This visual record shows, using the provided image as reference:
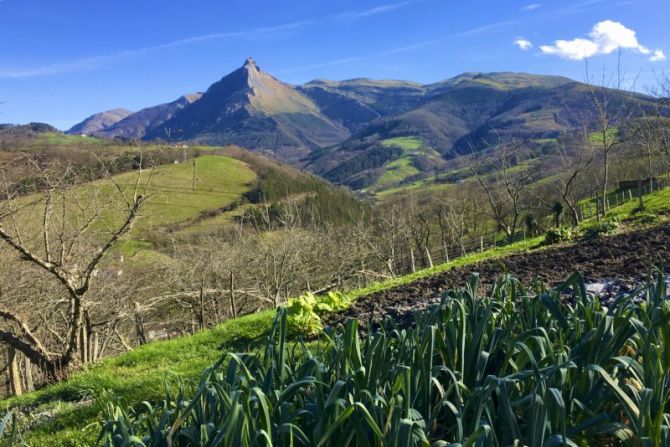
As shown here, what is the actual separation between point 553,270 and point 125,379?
22.6 ft

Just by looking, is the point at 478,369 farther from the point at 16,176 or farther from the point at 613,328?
the point at 16,176

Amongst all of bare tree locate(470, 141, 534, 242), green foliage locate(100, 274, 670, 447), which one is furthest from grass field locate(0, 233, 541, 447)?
bare tree locate(470, 141, 534, 242)

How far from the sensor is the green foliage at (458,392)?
6.04 ft

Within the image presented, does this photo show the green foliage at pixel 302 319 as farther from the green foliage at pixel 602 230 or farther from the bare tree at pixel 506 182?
the bare tree at pixel 506 182

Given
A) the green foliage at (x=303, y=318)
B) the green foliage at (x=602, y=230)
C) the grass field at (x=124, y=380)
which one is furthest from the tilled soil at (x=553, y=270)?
the grass field at (x=124, y=380)

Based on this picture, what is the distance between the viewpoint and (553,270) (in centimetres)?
812

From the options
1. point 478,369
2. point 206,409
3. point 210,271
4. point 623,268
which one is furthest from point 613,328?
point 210,271

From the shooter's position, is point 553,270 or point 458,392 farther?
point 553,270

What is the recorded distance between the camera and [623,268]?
719cm

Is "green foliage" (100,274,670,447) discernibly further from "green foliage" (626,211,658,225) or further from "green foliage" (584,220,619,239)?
"green foliage" (626,211,658,225)

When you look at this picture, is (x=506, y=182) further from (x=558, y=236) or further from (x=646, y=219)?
(x=558, y=236)

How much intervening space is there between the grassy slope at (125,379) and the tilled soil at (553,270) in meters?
1.96

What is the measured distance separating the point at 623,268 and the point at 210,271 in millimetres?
26624

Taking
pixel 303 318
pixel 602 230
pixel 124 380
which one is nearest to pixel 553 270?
pixel 602 230
